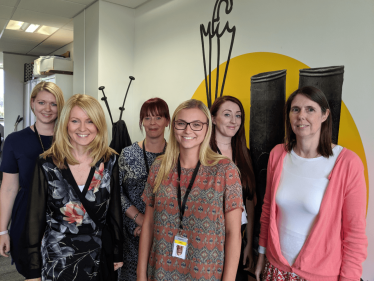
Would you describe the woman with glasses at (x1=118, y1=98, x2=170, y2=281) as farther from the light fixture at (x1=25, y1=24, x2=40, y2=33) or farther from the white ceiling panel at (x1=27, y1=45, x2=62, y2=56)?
the white ceiling panel at (x1=27, y1=45, x2=62, y2=56)

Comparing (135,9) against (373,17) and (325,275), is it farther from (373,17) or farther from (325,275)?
(325,275)

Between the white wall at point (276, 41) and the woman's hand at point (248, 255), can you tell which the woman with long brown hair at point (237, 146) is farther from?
the white wall at point (276, 41)

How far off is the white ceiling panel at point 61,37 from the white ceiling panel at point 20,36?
0.13 m

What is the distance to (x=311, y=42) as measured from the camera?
74.6 inches

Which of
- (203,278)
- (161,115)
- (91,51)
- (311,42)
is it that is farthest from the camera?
(91,51)

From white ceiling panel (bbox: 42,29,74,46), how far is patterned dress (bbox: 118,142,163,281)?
12.3 feet

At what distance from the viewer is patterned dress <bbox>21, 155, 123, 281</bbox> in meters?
1.49

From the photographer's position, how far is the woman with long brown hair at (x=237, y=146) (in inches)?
75.2

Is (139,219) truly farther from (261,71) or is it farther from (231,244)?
(261,71)

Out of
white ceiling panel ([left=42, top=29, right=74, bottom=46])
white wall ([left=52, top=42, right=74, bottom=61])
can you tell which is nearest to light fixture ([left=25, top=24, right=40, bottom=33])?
white ceiling panel ([left=42, top=29, right=74, bottom=46])

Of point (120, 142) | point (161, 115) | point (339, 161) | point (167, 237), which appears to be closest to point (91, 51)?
point (120, 142)

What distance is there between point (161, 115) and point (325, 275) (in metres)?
1.33

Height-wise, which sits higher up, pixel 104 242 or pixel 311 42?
pixel 311 42

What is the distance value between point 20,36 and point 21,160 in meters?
4.55
